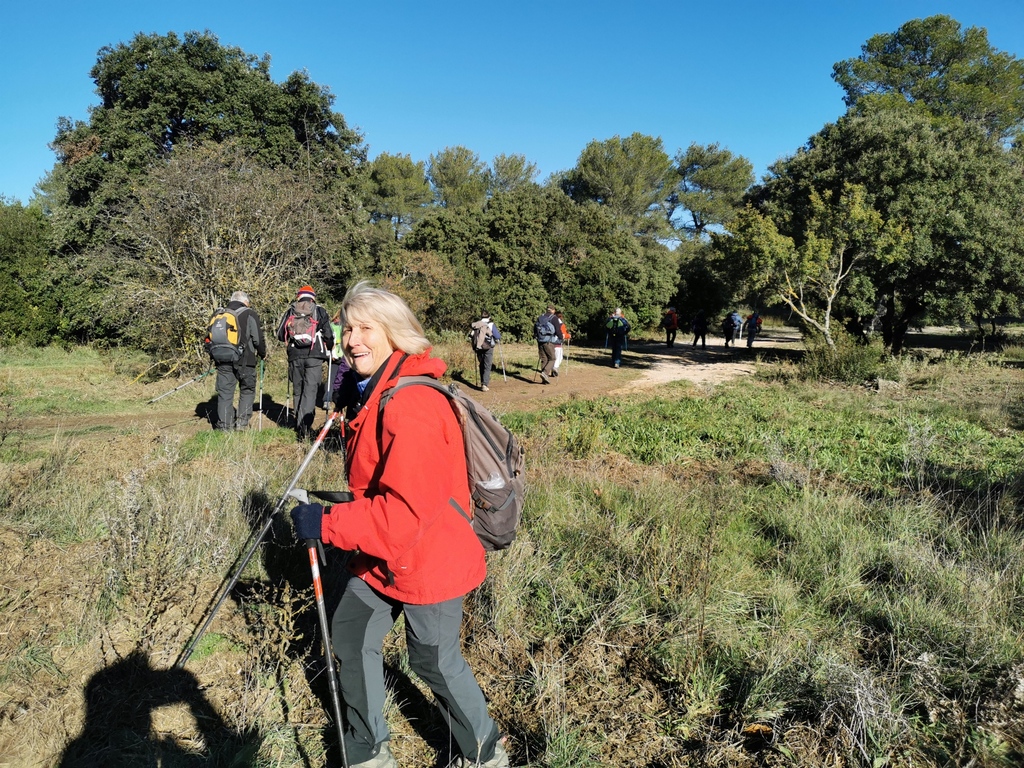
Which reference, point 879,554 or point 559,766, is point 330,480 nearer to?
point 559,766

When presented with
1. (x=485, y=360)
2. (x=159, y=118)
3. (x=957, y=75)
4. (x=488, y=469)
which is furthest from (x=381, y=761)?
(x=957, y=75)

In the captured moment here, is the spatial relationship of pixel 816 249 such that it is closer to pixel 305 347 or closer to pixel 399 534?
pixel 305 347

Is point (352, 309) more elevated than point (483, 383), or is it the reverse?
point (352, 309)

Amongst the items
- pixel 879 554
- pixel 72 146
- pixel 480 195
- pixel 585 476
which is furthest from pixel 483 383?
pixel 480 195

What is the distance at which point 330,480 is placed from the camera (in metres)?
5.43

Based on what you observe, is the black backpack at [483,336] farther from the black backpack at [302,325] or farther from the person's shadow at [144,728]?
the person's shadow at [144,728]

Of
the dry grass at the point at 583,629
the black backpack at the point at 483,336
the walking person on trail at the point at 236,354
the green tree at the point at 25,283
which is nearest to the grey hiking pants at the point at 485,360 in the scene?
the black backpack at the point at 483,336

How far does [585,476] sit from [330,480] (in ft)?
7.53

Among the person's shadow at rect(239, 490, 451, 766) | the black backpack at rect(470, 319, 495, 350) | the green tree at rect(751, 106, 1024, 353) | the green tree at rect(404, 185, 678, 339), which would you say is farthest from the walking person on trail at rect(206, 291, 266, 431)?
the green tree at rect(404, 185, 678, 339)

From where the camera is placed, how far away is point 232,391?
27.3 ft

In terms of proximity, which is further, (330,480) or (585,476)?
(585,476)

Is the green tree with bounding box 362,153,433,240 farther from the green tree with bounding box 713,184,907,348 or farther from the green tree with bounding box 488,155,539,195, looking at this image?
the green tree with bounding box 713,184,907,348

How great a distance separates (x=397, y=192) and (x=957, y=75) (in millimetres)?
29703

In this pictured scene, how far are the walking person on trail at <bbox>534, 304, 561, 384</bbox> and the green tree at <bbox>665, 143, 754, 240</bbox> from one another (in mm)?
28938
